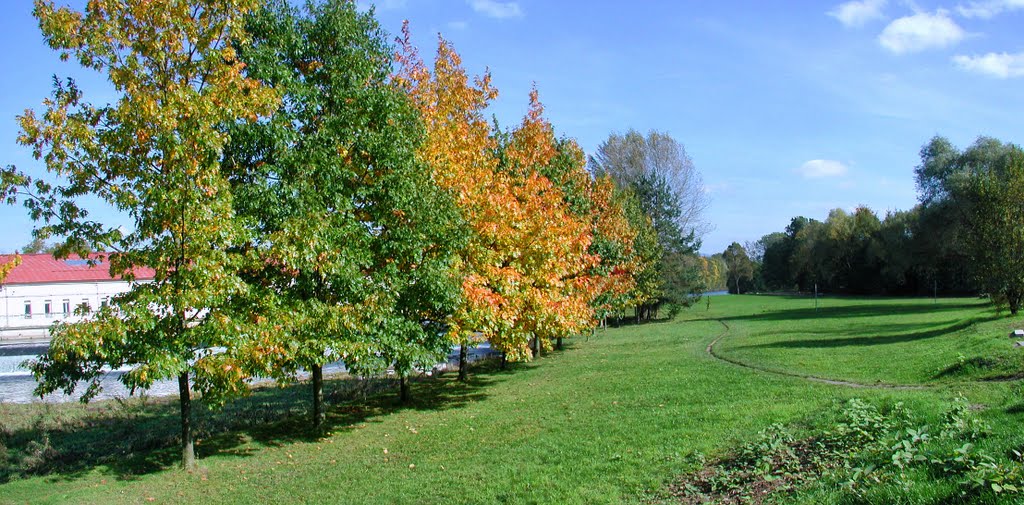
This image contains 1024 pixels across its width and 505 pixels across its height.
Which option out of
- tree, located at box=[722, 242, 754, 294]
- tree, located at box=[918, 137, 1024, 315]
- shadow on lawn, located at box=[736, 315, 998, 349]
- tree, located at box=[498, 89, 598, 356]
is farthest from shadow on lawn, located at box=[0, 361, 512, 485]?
tree, located at box=[722, 242, 754, 294]

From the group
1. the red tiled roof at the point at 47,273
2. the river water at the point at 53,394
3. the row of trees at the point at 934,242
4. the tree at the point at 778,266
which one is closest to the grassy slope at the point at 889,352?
the row of trees at the point at 934,242

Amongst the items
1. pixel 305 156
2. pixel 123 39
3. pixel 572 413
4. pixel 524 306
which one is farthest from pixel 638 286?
pixel 123 39

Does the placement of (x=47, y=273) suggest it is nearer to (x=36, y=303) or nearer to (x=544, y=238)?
(x=36, y=303)

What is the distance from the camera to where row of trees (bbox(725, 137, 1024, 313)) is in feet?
72.2

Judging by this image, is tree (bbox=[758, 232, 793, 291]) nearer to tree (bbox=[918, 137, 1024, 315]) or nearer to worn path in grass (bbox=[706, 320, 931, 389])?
tree (bbox=[918, 137, 1024, 315])

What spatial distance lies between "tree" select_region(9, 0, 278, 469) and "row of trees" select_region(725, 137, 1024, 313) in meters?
23.7

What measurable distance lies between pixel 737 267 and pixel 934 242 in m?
57.6

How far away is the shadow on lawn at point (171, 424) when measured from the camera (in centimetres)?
1255

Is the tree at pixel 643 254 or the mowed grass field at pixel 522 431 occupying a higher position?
the tree at pixel 643 254

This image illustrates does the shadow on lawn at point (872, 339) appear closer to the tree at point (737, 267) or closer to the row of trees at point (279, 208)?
the row of trees at point (279, 208)

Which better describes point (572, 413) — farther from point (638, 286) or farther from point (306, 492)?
point (638, 286)

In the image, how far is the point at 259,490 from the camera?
9.68 m

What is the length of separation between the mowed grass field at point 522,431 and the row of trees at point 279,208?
4.70 ft

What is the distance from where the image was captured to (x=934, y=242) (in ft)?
149
